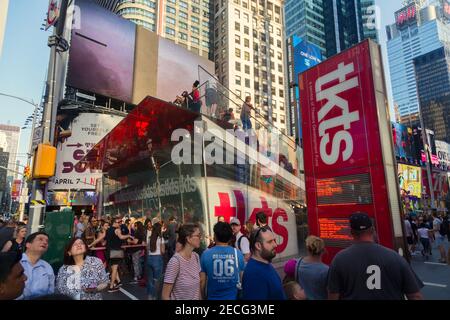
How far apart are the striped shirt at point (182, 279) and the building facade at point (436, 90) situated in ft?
418

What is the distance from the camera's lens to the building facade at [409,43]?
160 metres

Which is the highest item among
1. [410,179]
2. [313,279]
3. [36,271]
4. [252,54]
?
[252,54]

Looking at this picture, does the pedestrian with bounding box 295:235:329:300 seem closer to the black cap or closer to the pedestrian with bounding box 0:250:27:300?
the black cap

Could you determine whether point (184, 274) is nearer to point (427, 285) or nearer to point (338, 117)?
point (338, 117)

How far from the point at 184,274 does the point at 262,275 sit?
3.53 ft

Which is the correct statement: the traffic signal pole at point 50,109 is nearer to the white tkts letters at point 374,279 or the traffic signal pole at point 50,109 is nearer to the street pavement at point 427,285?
the street pavement at point 427,285

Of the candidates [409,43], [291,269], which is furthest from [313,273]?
[409,43]

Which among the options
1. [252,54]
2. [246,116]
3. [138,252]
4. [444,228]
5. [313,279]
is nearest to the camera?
[313,279]

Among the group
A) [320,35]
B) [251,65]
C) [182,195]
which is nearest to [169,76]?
[251,65]

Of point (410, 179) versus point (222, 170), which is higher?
point (410, 179)

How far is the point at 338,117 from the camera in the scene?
7016 mm

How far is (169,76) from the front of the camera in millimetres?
46281
